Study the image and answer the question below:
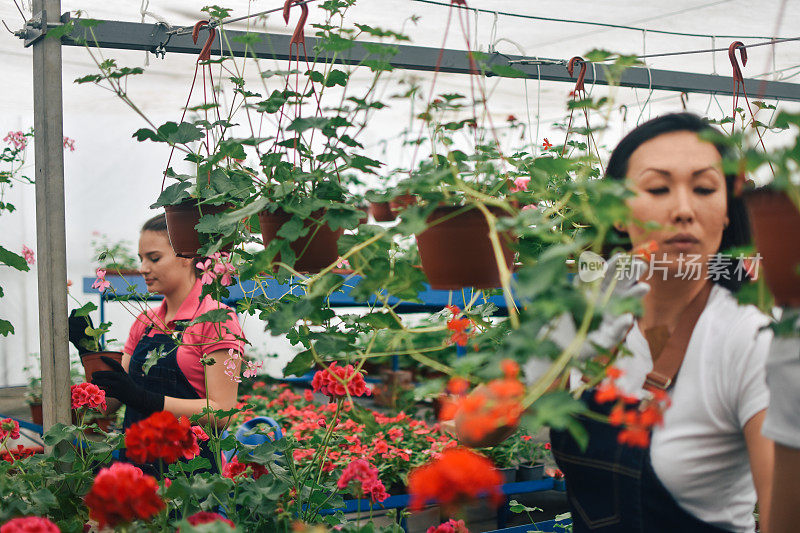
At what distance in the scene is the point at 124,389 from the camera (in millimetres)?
1839

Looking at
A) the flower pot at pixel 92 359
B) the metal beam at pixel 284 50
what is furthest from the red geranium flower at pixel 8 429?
the metal beam at pixel 284 50

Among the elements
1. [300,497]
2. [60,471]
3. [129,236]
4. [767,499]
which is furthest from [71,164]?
[767,499]

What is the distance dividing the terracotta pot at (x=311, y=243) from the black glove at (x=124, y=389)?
0.74 m

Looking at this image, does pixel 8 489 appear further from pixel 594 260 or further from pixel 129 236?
pixel 129 236

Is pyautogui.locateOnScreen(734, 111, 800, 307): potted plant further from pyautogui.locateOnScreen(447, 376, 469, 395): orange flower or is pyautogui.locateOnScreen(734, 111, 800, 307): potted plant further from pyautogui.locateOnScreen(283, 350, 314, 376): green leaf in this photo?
pyautogui.locateOnScreen(283, 350, 314, 376): green leaf

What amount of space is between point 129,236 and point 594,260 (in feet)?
21.1

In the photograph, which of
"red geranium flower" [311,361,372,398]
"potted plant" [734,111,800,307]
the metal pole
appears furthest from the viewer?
the metal pole

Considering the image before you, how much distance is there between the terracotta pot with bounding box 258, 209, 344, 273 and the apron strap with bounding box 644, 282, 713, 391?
62 cm

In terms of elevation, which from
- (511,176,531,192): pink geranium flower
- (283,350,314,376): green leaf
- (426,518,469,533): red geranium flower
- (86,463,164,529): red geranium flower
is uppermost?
(511,176,531,192): pink geranium flower

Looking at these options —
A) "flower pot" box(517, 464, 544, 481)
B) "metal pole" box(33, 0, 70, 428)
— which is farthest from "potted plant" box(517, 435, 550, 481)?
"metal pole" box(33, 0, 70, 428)

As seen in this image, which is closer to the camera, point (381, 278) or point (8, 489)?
point (381, 278)

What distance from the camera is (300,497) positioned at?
1482 millimetres

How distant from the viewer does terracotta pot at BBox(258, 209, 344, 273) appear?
133 cm

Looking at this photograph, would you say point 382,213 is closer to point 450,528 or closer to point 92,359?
point 92,359
